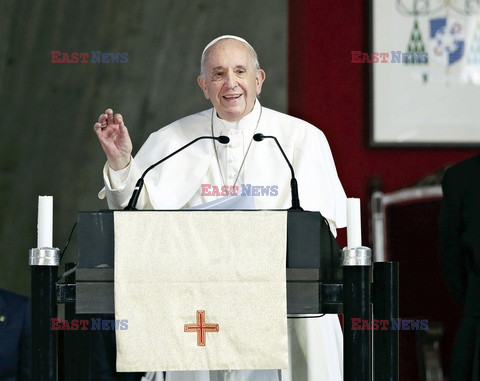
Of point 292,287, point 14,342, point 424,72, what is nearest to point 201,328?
point 292,287

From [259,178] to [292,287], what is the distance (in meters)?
1.19

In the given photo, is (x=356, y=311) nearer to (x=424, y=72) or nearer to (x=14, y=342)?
(x=14, y=342)

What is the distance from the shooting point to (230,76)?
3217mm

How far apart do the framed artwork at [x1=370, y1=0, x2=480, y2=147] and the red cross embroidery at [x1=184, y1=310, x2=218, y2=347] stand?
9.85 ft

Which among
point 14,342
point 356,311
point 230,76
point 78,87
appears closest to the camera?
point 356,311

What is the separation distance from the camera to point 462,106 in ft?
16.9

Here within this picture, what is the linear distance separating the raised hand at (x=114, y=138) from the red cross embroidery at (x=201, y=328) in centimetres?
61

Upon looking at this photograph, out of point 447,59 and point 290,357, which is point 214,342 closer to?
point 290,357

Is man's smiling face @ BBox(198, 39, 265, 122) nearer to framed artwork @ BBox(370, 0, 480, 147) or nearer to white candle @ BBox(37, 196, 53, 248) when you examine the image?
white candle @ BBox(37, 196, 53, 248)

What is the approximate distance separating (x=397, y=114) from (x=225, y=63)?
209cm

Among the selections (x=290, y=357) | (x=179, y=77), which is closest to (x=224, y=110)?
(x=290, y=357)

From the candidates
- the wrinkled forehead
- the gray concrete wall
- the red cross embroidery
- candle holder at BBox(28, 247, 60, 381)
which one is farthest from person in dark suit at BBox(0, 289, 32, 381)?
the gray concrete wall

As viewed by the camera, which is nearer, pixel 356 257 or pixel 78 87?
pixel 356 257

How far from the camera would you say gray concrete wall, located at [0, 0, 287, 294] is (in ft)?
16.6
